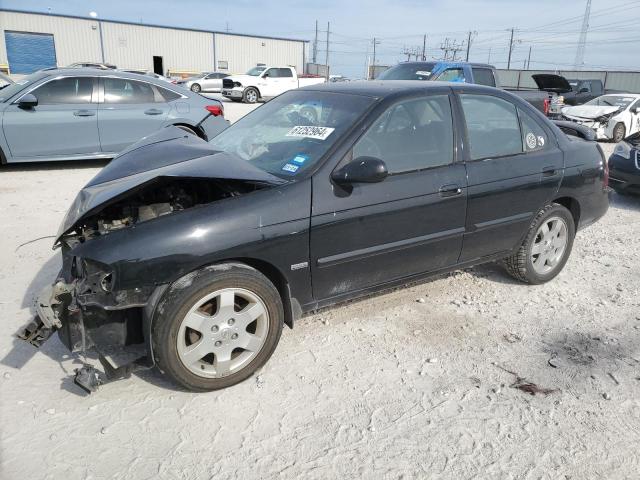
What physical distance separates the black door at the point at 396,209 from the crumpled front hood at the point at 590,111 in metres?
12.4

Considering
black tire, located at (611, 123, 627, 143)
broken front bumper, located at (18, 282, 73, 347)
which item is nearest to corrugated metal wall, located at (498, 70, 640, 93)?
black tire, located at (611, 123, 627, 143)

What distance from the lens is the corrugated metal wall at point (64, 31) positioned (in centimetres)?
3606

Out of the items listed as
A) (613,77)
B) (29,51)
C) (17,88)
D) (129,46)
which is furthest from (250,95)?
(29,51)

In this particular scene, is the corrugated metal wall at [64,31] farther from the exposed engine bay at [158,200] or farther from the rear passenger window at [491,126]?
the rear passenger window at [491,126]

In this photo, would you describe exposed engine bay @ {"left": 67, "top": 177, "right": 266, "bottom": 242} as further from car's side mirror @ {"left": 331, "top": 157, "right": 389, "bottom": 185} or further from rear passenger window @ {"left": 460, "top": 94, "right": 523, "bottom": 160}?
rear passenger window @ {"left": 460, "top": 94, "right": 523, "bottom": 160}

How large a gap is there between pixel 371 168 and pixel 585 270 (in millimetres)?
3026

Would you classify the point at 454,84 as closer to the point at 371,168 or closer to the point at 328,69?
the point at 371,168

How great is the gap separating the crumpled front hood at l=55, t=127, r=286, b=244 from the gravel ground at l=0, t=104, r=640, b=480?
1.02m

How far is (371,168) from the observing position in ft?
9.78

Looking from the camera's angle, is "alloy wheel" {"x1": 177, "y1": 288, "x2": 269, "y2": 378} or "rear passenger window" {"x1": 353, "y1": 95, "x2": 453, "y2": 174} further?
"rear passenger window" {"x1": 353, "y1": 95, "x2": 453, "y2": 174}

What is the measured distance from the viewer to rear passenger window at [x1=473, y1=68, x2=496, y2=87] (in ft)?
36.8

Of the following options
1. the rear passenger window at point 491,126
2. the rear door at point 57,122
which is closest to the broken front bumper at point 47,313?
the rear passenger window at point 491,126

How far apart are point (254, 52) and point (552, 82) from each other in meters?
36.0

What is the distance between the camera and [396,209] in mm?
3307
